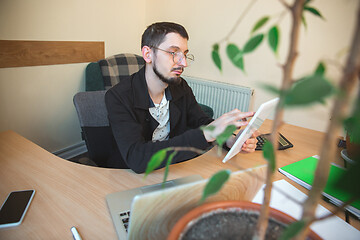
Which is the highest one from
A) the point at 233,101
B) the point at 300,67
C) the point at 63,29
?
the point at 63,29

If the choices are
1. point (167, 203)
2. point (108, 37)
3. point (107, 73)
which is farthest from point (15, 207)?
point (108, 37)

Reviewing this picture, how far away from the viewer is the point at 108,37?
258 centimetres

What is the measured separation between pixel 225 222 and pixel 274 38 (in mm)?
335

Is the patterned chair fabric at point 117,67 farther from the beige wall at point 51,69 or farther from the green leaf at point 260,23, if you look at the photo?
the green leaf at point 260,23

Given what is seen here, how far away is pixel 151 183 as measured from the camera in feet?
3.00

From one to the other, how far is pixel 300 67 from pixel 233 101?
2.37 ft

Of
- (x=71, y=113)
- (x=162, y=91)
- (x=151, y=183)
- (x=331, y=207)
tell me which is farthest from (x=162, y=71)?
(x=71, y=113)

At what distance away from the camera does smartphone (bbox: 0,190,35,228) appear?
0.70m

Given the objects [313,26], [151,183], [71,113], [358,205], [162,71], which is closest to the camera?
[358,205]

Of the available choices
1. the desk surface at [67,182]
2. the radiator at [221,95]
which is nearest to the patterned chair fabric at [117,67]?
the radiator at [221,95]

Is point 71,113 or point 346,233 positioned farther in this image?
point 71,113

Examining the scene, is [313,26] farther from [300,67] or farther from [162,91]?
[162,91]

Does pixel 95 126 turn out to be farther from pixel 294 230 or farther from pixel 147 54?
pixel 294 230

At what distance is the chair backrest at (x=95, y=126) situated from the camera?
1.34 metres
